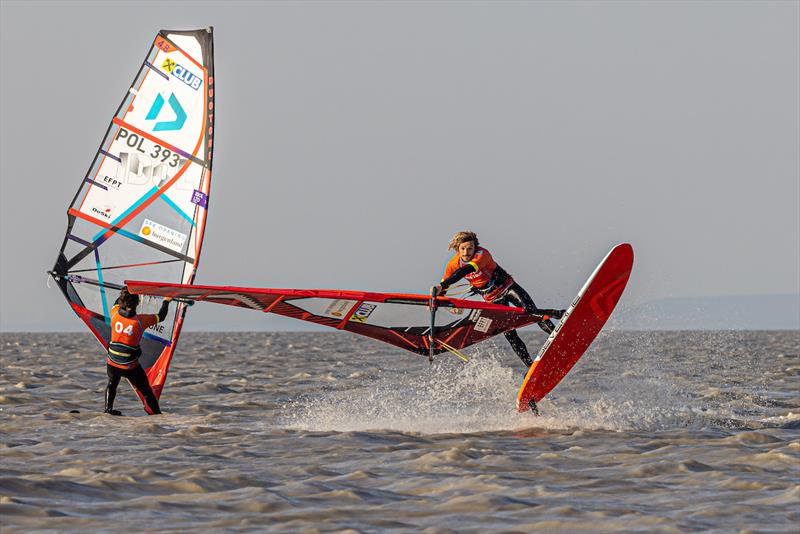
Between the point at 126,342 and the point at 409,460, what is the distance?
185 inches

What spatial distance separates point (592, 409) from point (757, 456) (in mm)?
3955

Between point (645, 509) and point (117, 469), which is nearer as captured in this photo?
point (645, 509)

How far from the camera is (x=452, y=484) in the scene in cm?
761

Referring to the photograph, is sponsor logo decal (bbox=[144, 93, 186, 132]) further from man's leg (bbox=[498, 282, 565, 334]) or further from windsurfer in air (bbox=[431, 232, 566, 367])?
man's leg (bbox=[498, 282, 565, 334])

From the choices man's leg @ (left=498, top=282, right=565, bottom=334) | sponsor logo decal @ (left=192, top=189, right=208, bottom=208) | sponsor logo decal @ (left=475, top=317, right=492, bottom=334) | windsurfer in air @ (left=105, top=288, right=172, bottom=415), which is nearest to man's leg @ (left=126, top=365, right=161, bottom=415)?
windsurfer in air @ (left=105, top=288, right=172, bottom=415)

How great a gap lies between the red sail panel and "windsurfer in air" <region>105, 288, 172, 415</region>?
13.6 inches

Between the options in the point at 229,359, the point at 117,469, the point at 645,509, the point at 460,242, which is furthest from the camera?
the point at 229,359

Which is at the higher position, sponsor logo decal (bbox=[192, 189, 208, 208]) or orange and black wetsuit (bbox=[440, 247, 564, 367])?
sponsor logo decal (bbox=[192, 189, 208, 208])

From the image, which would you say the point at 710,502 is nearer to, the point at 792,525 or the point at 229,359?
the point at 792,525

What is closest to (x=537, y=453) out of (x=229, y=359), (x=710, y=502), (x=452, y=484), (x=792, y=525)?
(x=452, y=484)

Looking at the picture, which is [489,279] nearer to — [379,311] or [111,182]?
[379,311]

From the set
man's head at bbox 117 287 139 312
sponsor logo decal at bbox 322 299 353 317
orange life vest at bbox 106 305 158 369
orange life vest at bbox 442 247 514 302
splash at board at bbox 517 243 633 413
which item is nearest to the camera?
splash at board at bbox 517 243 633 413

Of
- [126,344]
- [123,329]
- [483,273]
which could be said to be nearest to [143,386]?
[126,344]

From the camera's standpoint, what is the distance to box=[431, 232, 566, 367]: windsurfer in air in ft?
38.8
